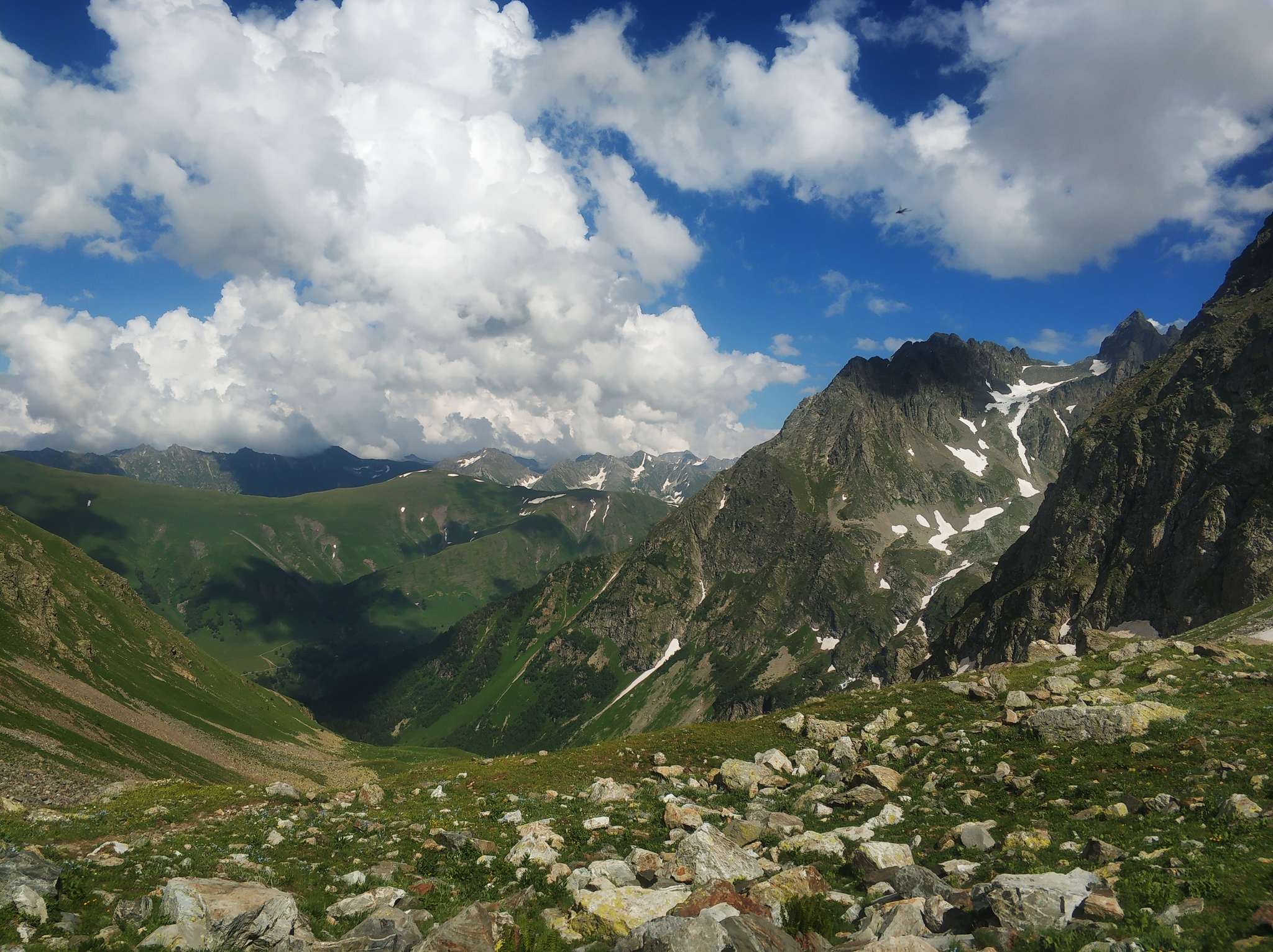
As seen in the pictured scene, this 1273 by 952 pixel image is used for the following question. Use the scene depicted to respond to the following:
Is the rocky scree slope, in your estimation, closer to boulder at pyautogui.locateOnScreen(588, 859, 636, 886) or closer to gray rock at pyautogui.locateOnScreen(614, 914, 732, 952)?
boulder at pyautogui.locateOnScreen(588, 859, 636, 886)

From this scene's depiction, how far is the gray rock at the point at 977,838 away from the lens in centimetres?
1892

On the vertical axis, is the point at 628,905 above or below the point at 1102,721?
below

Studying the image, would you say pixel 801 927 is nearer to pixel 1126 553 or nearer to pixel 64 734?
pixel 64 734

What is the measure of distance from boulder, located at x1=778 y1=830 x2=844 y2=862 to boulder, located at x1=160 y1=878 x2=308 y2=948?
15031 mm

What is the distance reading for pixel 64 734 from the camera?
75.1 m

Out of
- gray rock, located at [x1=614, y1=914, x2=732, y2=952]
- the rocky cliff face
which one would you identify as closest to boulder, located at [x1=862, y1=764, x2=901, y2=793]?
gray rock, located at [x1=614, y1=914, x2=732, y2=952]

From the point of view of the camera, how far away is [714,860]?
18.4 meters

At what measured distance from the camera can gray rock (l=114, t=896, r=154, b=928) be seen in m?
14.0

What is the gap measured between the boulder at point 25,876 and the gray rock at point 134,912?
68.5 inches

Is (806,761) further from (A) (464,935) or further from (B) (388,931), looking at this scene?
(B) (388,931)

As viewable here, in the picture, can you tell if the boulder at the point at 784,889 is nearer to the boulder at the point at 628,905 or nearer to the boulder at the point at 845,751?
the boulder at the point at 628,905

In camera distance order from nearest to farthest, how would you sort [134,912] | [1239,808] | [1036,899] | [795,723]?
[1036,899] → [134,912] → [1239,808] → [795,723]

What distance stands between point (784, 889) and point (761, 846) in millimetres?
5692

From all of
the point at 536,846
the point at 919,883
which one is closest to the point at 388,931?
the point at 536,846
